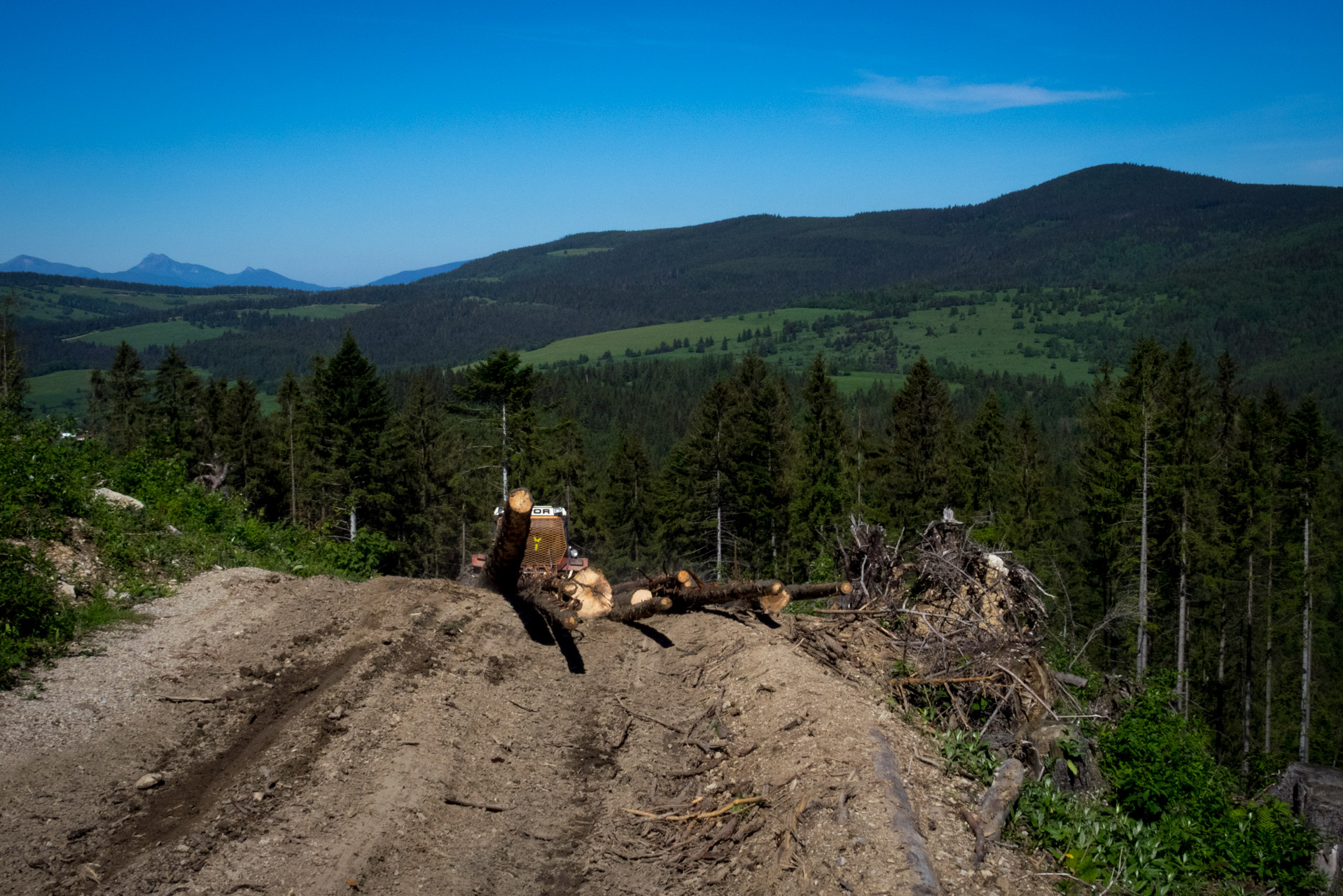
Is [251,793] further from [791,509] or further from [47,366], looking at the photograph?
[47,366]

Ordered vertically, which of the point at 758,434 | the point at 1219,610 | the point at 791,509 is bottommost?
the point at 1219,610

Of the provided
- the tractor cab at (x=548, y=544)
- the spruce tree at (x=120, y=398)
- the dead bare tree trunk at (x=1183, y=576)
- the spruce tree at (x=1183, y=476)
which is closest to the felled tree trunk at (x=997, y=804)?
the tractor cab at (x=548, y=544)

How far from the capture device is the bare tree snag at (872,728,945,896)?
4.73m

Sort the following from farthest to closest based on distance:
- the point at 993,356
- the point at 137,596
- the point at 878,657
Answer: the point at 993,356 → the point at 137,596 → the point at 878,657

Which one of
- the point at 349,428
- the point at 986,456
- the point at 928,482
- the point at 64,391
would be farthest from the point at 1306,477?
the point at 64,391

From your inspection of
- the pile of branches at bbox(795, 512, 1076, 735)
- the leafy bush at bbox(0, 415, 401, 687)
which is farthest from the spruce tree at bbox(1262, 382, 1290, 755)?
the leafy bush at bbox(0, 415, 401, 687)

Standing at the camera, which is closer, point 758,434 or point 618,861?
point 618,861

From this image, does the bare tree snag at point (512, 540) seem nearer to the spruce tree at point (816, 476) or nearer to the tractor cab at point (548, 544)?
the tractor cab at point (548, 544)

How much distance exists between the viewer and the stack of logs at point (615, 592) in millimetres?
8609

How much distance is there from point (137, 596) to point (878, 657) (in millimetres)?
8815

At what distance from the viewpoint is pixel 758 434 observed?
118 feet

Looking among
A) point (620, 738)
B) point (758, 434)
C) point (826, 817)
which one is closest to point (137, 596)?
point (620, 738)

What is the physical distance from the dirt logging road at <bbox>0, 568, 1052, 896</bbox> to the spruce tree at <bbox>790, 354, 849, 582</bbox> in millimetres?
26331

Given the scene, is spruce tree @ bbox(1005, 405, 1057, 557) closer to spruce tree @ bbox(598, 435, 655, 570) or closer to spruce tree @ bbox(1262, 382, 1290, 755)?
spruce tree @ bbox(1262, 382, 1290, 755)
